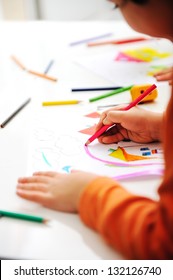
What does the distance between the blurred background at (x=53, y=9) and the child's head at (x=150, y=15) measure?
5.04 feet

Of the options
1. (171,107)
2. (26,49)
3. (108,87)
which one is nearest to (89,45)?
(26,49)

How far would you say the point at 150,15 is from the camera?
1.69ft

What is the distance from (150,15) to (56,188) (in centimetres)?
27

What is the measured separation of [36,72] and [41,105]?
0.67ft

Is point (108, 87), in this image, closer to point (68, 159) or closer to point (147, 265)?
point (68, 159)

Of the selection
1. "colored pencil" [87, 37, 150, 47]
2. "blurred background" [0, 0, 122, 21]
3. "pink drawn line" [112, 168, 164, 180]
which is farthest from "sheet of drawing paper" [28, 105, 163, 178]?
"blurred background" [0, 0, 122, 21]

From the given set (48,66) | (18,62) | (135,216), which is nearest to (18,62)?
(18,62)

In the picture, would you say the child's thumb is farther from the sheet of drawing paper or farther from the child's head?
the child's head

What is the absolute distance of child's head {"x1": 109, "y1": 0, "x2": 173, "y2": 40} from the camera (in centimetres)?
50

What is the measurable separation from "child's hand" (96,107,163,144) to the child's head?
0.19 m

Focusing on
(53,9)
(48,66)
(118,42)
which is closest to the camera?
(48,66)

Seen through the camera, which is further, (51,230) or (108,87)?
(108,87)

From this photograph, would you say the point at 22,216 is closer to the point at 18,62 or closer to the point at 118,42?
the point at 18,62

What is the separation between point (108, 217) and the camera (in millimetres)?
478
